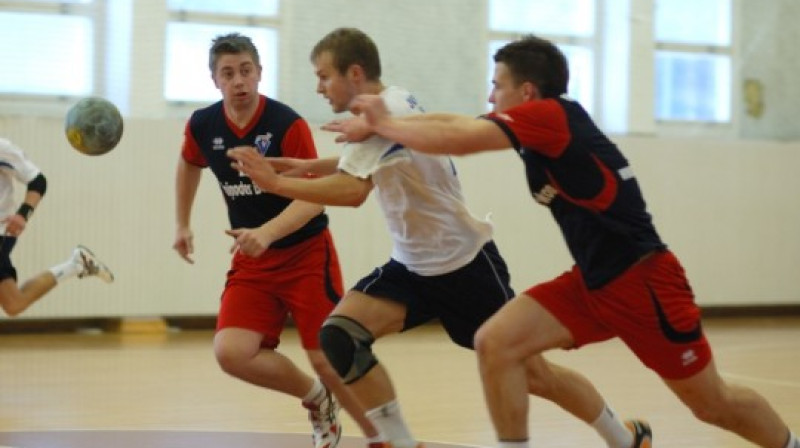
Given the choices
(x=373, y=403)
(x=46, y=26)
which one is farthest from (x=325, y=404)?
(x=46, y=26)

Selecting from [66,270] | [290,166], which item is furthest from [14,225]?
[290,166]

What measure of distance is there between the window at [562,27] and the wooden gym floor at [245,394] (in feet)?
9.41

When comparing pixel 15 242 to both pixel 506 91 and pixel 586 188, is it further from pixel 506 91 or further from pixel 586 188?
pixel 586 188

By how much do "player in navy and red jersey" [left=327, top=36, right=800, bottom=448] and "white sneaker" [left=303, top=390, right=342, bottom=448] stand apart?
1.04m

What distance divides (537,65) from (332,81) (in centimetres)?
74

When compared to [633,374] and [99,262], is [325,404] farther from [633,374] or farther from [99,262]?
[99,262]

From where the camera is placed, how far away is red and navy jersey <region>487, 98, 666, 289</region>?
3883 millimetres

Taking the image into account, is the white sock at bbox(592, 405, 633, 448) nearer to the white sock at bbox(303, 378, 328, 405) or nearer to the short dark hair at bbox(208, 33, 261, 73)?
the white sock at bbox(303, 378, 328, 405)

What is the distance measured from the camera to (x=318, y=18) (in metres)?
10.9

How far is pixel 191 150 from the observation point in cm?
520

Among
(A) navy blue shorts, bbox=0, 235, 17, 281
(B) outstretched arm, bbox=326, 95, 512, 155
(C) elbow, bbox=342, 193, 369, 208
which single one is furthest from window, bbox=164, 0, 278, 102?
(B) outstretched arm, bbox=326, 95, 512, 155

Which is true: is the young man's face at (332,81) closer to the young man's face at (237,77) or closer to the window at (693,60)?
the young man's face at (237,77)

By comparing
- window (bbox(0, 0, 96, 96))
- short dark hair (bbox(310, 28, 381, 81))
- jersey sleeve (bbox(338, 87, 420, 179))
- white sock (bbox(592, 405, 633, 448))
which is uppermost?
window (bbox(0, 0, 96, 96))

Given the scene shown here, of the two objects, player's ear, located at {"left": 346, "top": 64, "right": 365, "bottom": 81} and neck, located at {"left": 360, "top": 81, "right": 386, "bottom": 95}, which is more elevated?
player's ear, located at {"left": 346, "top": 64, "right": 365, "bottom": 81}
